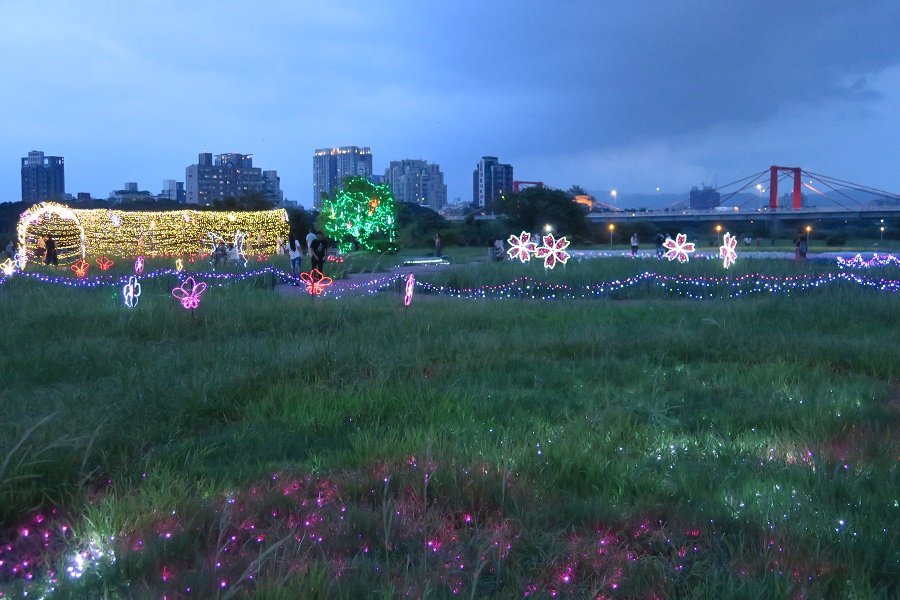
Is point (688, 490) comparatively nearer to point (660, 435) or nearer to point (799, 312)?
point (660, 435)

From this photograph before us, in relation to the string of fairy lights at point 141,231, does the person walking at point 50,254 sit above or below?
below

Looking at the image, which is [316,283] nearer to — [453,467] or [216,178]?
[453,467]

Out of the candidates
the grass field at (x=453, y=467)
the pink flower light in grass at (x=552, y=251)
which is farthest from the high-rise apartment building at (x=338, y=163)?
the grass field at (x=453, y=467)

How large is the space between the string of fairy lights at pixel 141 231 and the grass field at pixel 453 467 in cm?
1818

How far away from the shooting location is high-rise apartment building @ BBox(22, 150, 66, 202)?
121 meters

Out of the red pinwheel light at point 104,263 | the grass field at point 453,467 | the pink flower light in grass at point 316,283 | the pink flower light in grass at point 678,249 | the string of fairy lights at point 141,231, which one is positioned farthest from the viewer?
the string of fairy lights at point 141,231

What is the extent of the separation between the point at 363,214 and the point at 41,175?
102872mm

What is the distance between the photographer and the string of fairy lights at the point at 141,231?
86.4 feet

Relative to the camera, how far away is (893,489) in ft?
15.2

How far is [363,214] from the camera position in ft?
129

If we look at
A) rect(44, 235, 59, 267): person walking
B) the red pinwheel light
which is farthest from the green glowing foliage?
rect(44, 235, 59, 267): person walking

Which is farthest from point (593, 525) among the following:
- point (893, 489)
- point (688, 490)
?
point (893, 489)

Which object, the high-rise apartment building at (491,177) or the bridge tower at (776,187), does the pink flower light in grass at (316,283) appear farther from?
the high-rise apartment building at (491,177)

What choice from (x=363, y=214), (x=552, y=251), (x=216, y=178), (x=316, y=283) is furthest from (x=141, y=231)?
(x=216, y=178)
